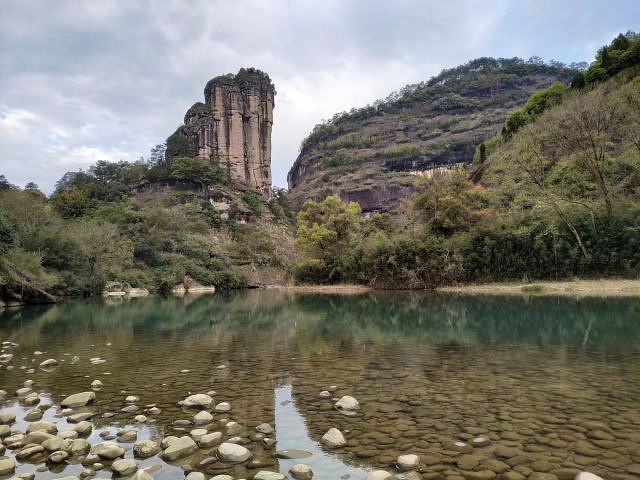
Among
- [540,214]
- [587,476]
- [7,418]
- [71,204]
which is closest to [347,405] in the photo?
[587,476]

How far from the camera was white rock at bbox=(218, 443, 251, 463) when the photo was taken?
441 cm

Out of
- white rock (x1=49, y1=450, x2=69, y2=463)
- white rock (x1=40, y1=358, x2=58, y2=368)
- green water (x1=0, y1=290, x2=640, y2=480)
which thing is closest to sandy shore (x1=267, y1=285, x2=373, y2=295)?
green water (x1=0, y1=290, x2=640, y2=480)

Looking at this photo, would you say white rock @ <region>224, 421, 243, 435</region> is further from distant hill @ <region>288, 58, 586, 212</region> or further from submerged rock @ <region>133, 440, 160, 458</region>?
distant hill @ <region>288, 58, 586, 212</region>

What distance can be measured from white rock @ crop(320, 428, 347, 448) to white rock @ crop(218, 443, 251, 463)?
0.83 meters

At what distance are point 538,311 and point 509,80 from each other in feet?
401

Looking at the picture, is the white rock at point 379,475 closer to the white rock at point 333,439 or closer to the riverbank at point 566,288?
the white rock at point 333,439

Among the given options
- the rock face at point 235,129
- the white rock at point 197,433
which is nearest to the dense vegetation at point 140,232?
the rock face at point 235,129

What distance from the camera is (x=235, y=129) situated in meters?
92.9

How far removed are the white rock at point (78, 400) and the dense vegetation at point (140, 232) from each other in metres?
23.9

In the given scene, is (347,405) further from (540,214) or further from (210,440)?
(540,214)

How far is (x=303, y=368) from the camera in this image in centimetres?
855

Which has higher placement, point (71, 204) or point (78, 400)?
point (71, 204)

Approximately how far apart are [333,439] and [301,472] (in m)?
0.77

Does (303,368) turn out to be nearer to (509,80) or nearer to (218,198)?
(218,198)
